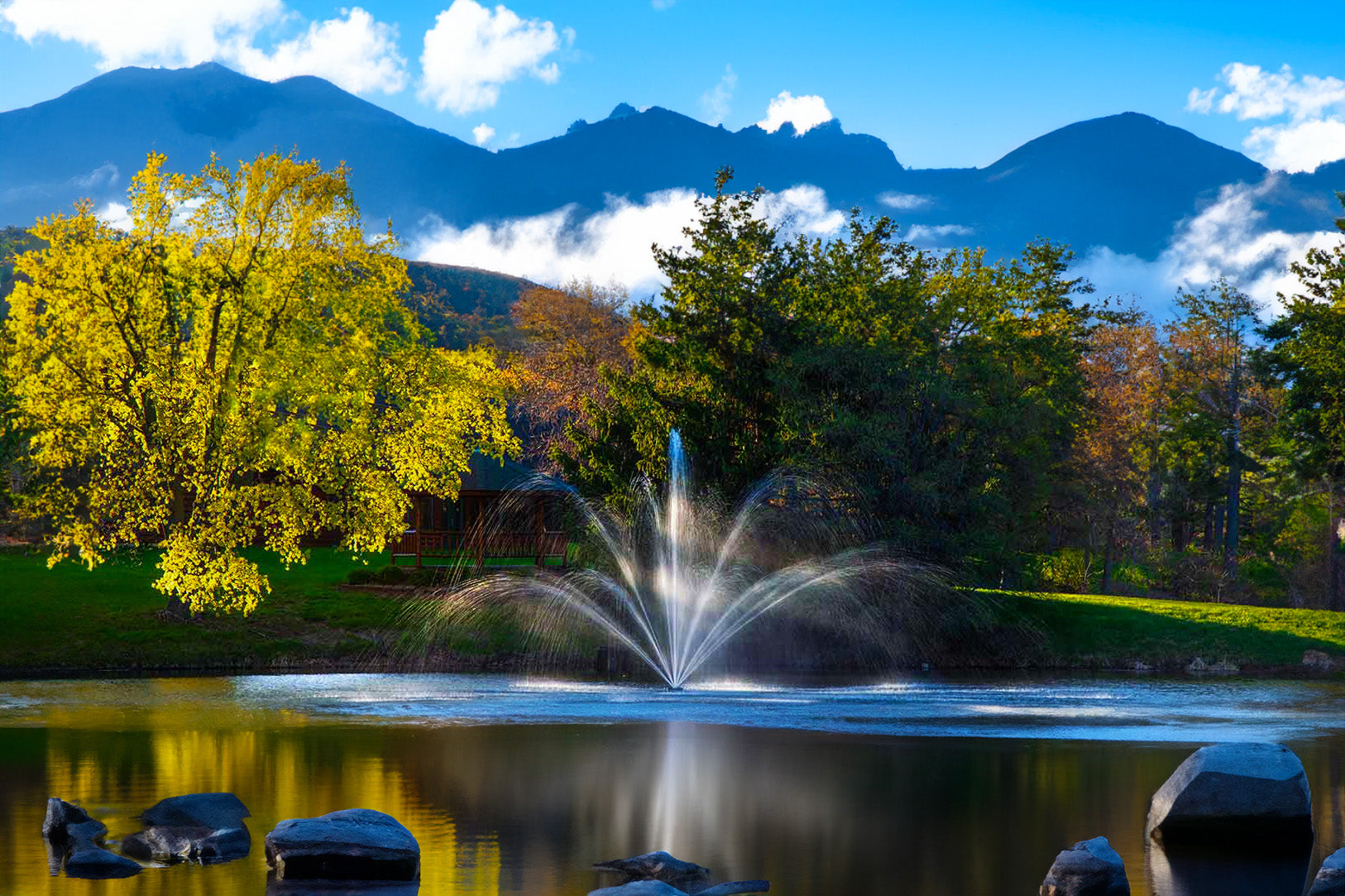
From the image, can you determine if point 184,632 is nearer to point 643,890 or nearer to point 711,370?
point 711,370

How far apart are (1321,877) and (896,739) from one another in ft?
36.8

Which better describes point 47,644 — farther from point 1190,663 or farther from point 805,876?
point 1190,663

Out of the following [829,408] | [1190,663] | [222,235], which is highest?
[222,235]

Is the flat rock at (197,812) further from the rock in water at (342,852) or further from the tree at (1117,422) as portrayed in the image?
the tree at (1117,422)

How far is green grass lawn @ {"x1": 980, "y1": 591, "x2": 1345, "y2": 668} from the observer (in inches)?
1608

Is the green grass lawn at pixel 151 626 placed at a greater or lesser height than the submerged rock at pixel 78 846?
lesser

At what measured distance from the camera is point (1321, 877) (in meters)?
13.0

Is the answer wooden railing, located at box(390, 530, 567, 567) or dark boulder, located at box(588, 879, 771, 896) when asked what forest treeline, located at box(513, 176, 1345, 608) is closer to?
wooden railing, located at box(390, 530, 567, 567)

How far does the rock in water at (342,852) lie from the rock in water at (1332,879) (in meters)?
8.66

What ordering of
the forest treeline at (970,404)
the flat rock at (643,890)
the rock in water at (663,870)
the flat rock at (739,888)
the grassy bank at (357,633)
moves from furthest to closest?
the forest treeline at (970,404)
the grassy bank at (357,633)
the rock in water at (663,870)
the flat rock at (739,888)
the flat rock at (643,890)

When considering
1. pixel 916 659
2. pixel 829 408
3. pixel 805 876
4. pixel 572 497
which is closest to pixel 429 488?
pixel 572 497

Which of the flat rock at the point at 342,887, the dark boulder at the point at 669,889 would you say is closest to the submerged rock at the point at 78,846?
the flat rock at the point at 342,887

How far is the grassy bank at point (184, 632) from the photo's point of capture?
35625mm

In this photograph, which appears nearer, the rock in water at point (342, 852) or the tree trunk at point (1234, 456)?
the rock in water at point (342, 852)
